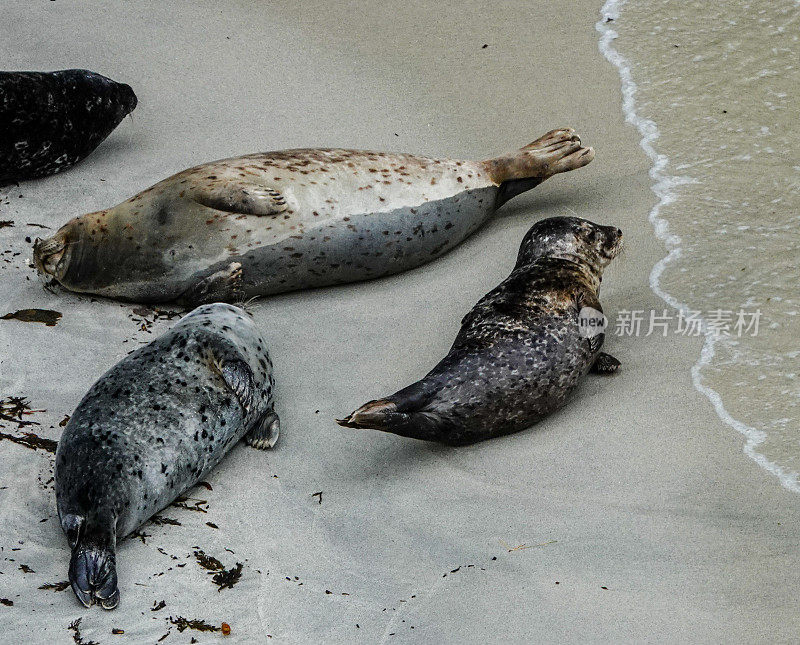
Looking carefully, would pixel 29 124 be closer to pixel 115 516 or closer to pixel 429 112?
pixel 429 112

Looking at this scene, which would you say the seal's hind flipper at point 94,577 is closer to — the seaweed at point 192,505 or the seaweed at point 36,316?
the seaweed at point 192,505

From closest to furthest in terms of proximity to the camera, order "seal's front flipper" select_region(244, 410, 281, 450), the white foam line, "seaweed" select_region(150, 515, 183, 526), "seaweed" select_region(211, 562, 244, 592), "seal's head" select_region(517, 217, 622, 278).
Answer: "seaweed" select_region(211, 562, 244, 592), "seaweed" select_region(150, 515, 183, 526), the white foam line, "seal's front flipper" select_region(244, 410, 281, 450), "seal's head" select_region(517, 217, 622, 278)

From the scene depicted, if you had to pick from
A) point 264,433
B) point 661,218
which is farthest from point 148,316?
point 661,218

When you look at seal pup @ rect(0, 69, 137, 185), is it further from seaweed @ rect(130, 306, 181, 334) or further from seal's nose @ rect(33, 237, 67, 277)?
seaweed @ rect(130, 306, 181, 334)

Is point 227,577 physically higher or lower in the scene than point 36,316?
lower

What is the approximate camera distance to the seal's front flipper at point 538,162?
557 cm

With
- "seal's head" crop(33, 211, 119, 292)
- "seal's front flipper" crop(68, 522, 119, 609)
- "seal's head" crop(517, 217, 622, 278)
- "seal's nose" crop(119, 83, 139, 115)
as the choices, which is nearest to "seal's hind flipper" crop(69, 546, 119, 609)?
"seal's front flipper" crop(68, 522, 119, 609)

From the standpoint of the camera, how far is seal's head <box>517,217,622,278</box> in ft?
15.8

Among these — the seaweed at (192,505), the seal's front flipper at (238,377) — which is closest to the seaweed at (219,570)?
the seaweed at (192,505)

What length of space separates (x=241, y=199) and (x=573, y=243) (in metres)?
1.55

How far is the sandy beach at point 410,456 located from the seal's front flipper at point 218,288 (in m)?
0.17

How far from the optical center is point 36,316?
469 cm

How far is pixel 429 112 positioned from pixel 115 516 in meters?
3.45

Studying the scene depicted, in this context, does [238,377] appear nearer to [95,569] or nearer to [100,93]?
[95,569]
